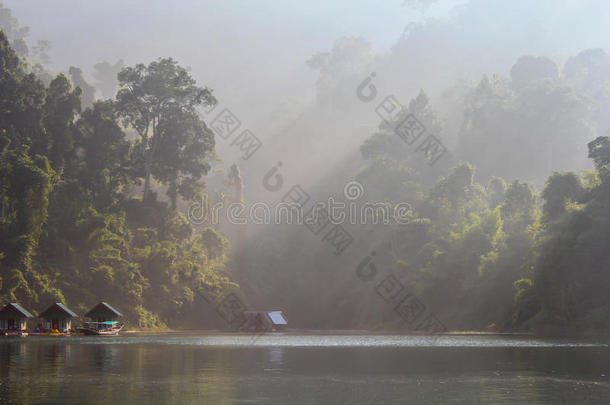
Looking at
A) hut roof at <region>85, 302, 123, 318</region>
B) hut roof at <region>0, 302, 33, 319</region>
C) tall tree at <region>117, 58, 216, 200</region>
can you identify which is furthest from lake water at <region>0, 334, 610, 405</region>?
tall tree at <region>117, 58, 216, 200</region>

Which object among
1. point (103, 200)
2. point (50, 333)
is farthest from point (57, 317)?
point (103, 200)

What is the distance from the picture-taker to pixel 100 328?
63188 millimetres

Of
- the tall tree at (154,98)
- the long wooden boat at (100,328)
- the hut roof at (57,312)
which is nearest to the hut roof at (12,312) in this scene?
the hut roof at (57,312)

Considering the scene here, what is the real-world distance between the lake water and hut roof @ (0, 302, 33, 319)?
25.1 metres

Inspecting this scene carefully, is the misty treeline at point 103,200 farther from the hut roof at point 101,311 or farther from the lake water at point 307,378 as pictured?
the lake water at point 307,378

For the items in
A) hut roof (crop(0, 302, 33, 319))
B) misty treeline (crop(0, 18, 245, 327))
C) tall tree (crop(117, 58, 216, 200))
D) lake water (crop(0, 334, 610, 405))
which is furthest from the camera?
tall tree (crop(117, 58, 216, 200))

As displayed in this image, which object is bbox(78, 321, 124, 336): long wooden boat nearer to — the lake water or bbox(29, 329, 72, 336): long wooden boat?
bbox(29, 329, 72, 336): long wooden boat

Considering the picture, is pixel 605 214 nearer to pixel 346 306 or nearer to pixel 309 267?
pixel 346 306

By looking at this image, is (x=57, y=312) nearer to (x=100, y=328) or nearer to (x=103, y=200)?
(x=100, y=328)

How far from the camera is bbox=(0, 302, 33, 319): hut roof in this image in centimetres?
5666

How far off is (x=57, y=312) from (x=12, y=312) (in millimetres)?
4204

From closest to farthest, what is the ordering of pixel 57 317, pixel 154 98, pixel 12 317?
pixel 12 317, pixel 57 317, pixel 154 98

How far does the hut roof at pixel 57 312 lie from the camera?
2352 inches

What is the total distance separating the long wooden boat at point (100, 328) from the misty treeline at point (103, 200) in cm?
494
